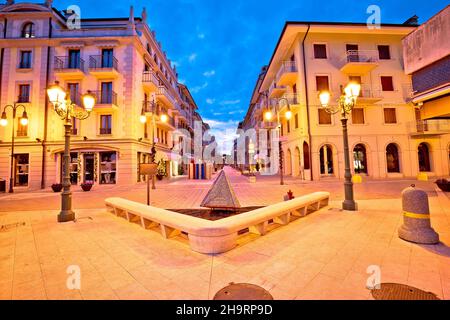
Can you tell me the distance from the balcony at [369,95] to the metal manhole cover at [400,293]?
18.6 m

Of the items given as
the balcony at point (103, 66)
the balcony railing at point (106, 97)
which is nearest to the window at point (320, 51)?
the balcony at point (103, 66)

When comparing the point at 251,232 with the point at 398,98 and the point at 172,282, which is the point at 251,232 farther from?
the point at 398,98

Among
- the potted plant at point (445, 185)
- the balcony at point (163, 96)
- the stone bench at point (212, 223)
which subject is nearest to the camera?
the stone bench at point (212, 223)

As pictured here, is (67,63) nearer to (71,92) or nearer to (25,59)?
(71,92)

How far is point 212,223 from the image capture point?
374 cm

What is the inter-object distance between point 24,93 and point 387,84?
33.3m

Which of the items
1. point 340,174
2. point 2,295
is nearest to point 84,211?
point 2,295

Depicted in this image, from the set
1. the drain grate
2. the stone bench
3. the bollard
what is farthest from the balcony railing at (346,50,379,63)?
the drain grate

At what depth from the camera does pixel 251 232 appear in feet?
15.3

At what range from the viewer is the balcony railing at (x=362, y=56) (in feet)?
57.2

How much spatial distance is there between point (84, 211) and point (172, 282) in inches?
257

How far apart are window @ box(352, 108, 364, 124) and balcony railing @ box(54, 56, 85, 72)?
2492 centimetres

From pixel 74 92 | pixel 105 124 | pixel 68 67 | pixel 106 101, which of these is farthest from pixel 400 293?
pixel 68 67

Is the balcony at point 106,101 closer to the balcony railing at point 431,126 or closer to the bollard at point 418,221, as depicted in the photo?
the bollard at point 418,221
